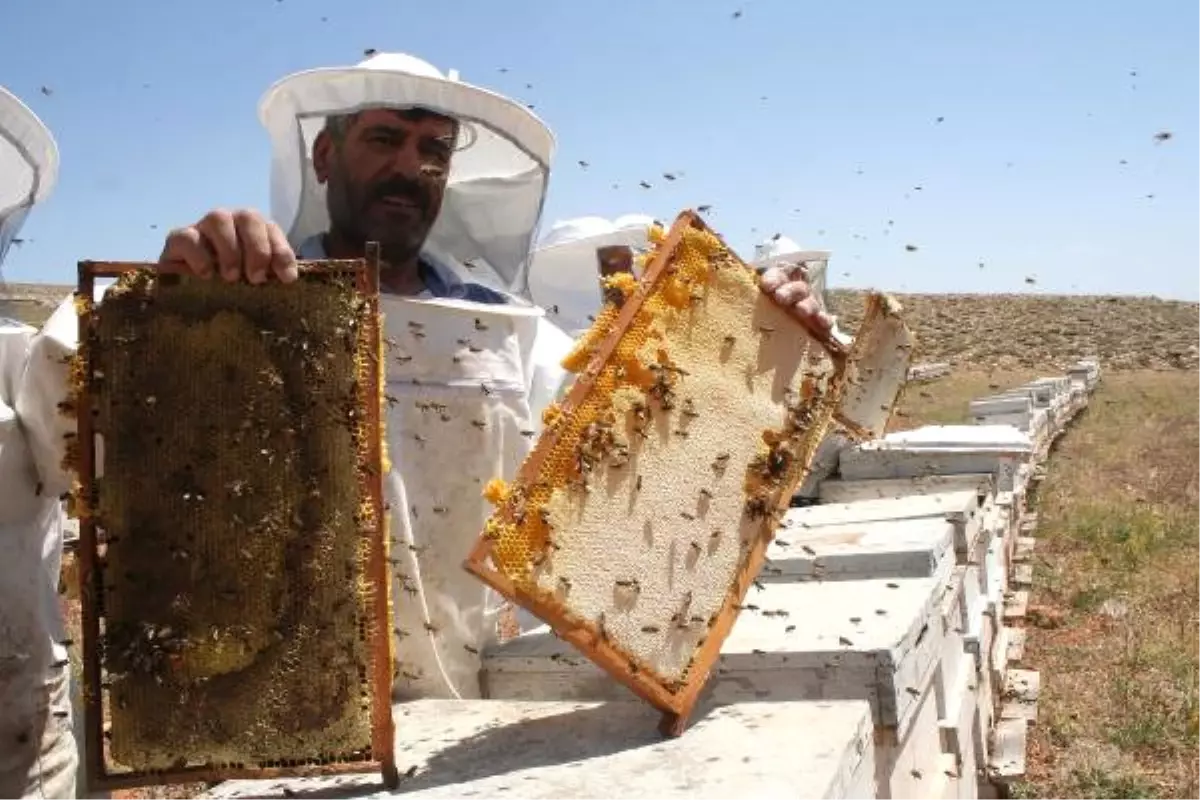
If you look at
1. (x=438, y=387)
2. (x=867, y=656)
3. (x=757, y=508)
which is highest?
(x=438, y=387)

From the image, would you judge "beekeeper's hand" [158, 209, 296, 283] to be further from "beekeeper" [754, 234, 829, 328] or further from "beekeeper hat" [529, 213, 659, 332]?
"beekeeper" [754, 234, 829, 328]

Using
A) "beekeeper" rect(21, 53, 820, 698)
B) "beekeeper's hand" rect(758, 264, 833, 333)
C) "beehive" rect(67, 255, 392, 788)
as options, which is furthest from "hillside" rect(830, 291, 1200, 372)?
"beehive" rect(67, 255, 392, 788)

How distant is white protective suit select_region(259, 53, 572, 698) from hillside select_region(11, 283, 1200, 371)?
81.6 ft

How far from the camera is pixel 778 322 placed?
2.60 meters

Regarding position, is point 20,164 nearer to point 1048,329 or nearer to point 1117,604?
point 1117,604

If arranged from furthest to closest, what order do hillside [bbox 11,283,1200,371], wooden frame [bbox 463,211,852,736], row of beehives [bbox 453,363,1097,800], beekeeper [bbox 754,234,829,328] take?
hillside [bbox 11,283,1200,371] < beekeeper [bbox 754,234,829,328] < row of beehives [bbox 453,363,1097,800] < wooden frame [bbox 463,211,852,736]

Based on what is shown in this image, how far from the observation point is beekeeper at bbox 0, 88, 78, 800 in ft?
8.06

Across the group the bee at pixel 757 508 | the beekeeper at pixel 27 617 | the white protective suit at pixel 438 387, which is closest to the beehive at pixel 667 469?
the bee at pixel 757 508

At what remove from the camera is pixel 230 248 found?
1970mm

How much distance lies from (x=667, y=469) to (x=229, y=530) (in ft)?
2.80

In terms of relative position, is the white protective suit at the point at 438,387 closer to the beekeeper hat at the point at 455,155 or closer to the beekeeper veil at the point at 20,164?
the beekeeper hat at the point at 455,155

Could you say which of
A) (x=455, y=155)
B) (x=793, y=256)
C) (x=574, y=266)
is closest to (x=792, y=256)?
(x=793, y=256)

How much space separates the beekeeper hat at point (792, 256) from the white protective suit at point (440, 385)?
8183 millimetres

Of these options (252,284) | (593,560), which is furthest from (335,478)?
(593,560)
